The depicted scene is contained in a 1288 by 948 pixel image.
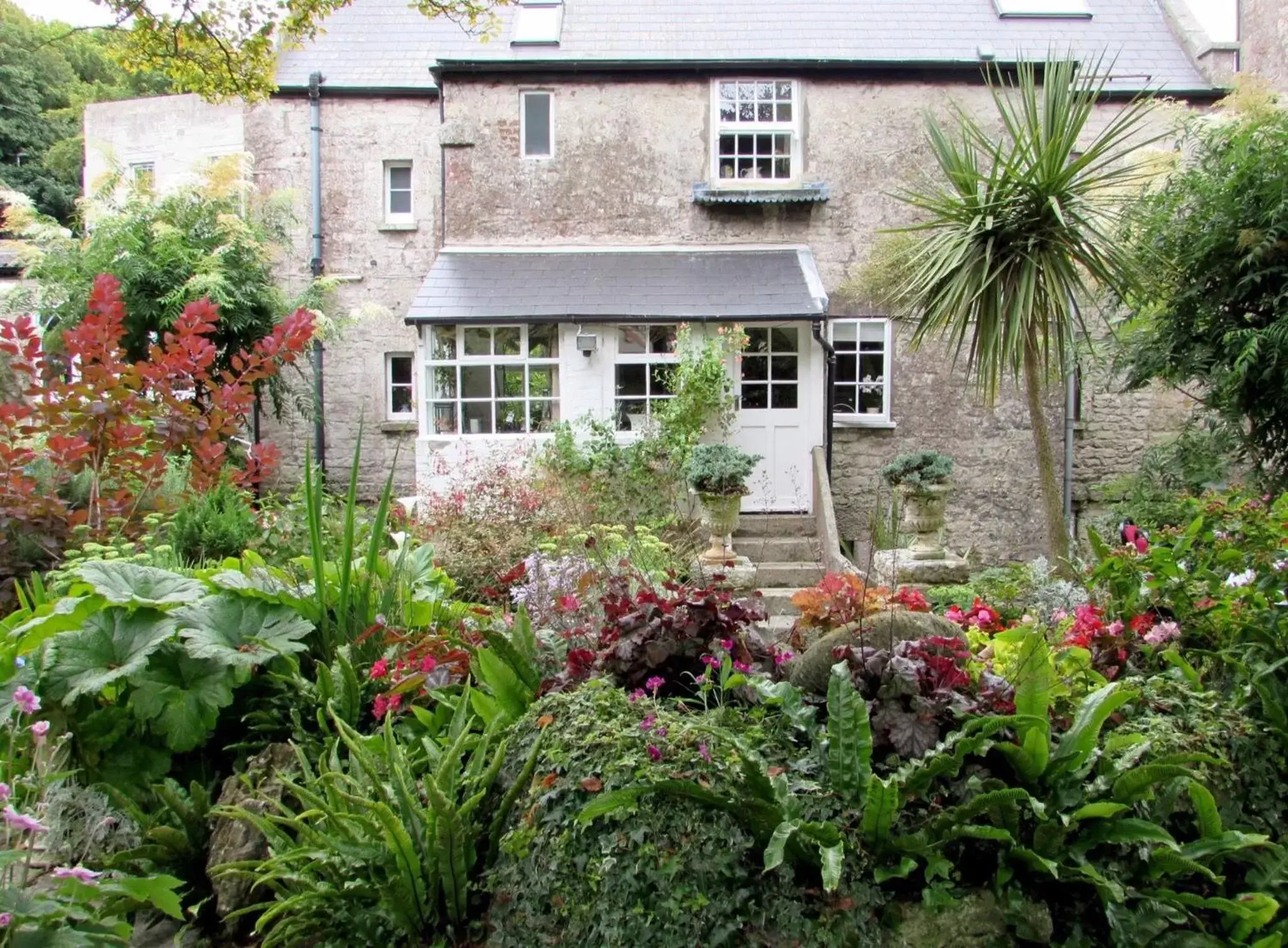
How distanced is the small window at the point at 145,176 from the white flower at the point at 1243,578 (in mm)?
13605

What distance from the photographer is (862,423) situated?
1281 centimetres

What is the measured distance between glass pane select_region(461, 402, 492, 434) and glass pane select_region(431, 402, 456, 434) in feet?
0.48

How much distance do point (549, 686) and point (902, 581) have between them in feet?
17.9

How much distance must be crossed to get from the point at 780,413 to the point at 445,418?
164 inches

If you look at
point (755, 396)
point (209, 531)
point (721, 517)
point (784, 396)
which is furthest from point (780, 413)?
point (209, 531)

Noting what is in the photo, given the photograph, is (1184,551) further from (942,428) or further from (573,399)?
(942,428)

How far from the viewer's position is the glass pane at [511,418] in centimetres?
1171

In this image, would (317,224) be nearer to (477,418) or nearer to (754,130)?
(477,418)

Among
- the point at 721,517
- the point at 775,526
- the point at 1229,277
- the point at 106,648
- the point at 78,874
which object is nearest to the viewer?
the point at 78,874

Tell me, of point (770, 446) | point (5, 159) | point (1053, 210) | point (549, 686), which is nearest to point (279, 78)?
point (770, 446)

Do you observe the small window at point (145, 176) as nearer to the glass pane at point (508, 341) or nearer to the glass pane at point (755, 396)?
the glass pane at point (508, 341)

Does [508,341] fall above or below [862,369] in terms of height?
above

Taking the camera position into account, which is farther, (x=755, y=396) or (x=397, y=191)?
(x=397, y=191)

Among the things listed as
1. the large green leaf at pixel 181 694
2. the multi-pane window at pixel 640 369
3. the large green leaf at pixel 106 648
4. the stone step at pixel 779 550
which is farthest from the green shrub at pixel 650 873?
the multi-pane window at pixel 640 369
